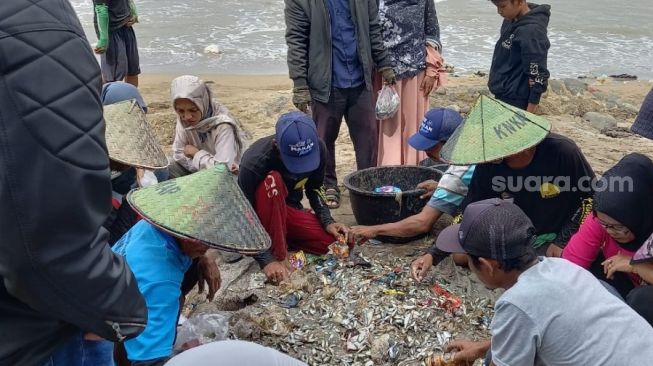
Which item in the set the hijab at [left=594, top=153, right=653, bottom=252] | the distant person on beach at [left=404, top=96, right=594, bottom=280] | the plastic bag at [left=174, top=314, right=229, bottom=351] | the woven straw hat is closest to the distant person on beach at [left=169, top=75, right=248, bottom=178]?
the woven straw hat

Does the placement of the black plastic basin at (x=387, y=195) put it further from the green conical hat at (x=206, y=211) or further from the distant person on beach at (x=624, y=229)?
the green conical hat at (x=206, y=211)

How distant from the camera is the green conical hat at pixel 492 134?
11.9 feet

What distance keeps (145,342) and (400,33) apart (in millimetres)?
3801

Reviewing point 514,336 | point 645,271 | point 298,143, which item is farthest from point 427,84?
point 514,336

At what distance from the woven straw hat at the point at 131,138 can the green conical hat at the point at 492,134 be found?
168 centimetres

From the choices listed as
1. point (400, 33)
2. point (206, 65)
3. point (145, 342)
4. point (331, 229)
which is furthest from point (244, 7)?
point (145, 342)

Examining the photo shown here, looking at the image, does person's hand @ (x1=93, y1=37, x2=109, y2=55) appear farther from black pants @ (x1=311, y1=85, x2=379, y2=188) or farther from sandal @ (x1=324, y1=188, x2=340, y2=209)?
sandal @ (x1=324, y1=188, x2=340, y2=209)

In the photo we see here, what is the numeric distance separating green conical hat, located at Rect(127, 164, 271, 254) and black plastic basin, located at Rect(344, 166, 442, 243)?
6.08 feet

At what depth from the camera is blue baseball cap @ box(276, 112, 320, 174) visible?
3.85 metres

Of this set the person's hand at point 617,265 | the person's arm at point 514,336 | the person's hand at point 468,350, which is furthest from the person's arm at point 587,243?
the person's arm at point 514,336

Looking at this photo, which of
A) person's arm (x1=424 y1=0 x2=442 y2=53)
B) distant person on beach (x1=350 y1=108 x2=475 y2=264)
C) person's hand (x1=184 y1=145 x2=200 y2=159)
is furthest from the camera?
person's arm (x1=424 y1=0 x2=442 y2=53)

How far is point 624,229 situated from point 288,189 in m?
2.16

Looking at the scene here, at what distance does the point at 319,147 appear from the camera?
4.09 m
